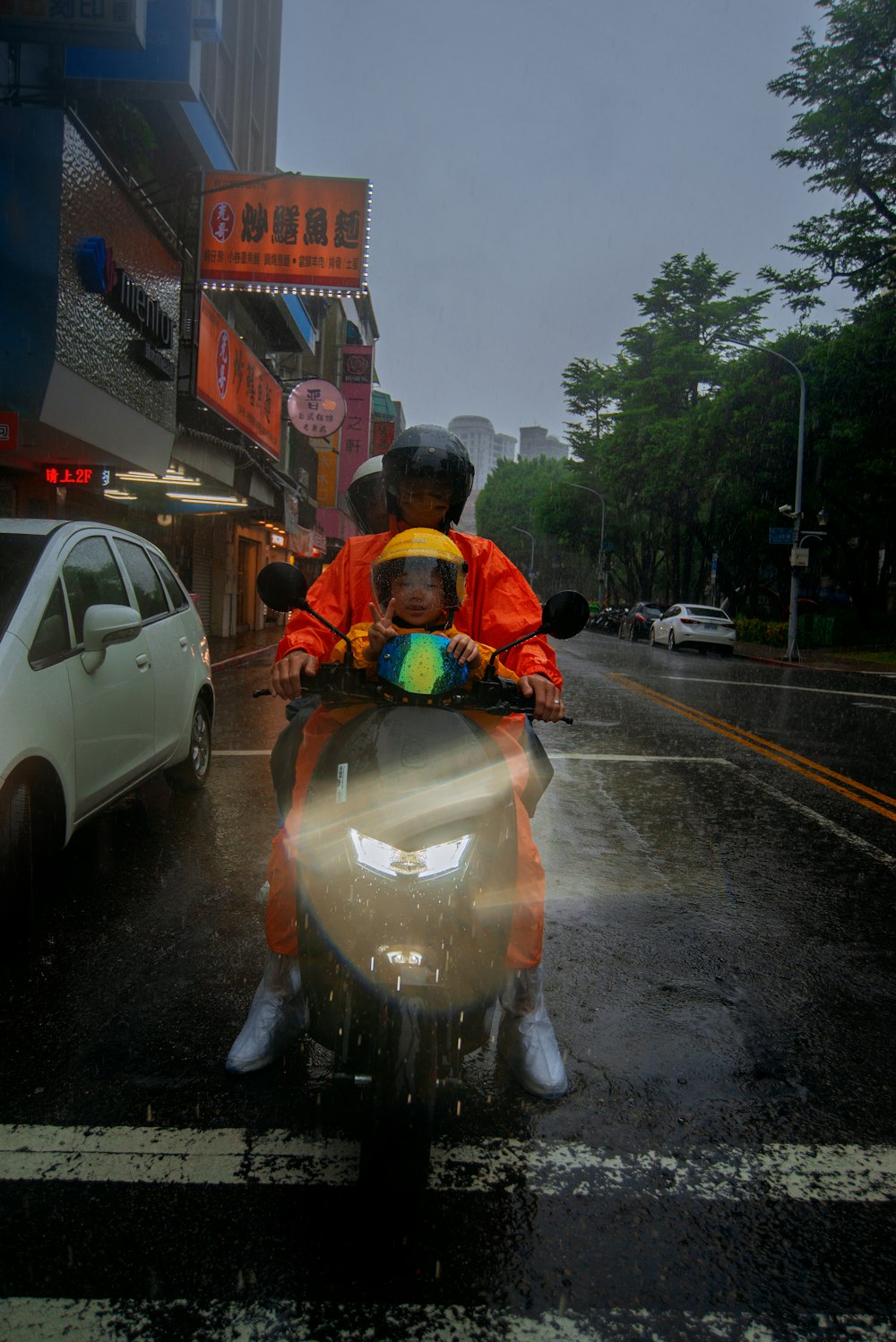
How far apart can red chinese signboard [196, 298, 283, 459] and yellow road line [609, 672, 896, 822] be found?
8869 millimetres

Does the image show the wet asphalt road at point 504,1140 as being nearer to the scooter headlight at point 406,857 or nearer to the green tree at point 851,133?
the scooter headlight at point 406,857

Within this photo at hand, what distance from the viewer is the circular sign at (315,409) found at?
79.9ft

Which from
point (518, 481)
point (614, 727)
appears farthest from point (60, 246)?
point (518, 481)

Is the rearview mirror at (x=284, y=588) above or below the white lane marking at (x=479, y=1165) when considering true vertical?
above

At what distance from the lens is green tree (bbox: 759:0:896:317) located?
2508 centimetres

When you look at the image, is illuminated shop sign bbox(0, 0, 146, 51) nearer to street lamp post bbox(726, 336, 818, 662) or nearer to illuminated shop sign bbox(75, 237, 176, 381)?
illuminated shop sign bbox(75, 237, 176, 381)

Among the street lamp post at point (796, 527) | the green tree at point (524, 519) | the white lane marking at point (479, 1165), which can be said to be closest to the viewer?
the white lane marking at point (479, 1165)

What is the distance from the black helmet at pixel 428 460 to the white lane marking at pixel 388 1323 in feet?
6.95

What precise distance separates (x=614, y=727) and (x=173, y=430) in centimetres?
855

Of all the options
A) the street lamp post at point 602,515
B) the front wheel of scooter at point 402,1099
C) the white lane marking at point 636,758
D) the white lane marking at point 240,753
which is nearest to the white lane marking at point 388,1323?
the front wheel of scooter at point 402,1099

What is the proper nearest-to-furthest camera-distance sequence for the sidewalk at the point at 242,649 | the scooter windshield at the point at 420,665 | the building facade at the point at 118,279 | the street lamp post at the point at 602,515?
1. the scooter windshield at the point at 420,665
2. the building facade at the point at 118,279
3. the sidewalk at the point at 242,649
4. the street lamp post at the point at 602,515

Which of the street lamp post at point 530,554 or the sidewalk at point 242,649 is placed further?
the street lamp post at point 530,554

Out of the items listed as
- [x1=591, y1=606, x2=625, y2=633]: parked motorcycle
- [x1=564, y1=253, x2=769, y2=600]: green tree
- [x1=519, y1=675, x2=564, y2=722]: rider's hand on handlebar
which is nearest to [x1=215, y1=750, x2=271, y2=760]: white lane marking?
[x1=519, y1=675, x2=564, y2=722]: rider's hand on handlebar

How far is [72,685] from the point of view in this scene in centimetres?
441
